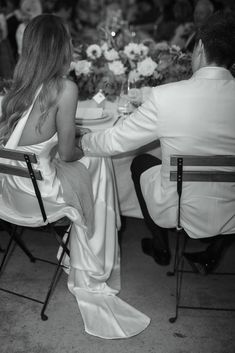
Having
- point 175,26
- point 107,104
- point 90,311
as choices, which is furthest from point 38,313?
point 175,26

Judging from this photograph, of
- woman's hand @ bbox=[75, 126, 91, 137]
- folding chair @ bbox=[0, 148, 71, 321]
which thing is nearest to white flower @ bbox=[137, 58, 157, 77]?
woman's hand @ bbox=[75, 126, 91, 137]

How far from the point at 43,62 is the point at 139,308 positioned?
137cm

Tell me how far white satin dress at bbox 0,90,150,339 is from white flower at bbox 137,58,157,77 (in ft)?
2.79

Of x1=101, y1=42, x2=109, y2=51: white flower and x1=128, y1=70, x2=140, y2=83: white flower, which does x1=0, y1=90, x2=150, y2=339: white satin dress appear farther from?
x1=101, y1=42, x2=109, y2=51: white flower

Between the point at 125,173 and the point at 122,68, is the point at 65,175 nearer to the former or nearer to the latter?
the point at 125,173

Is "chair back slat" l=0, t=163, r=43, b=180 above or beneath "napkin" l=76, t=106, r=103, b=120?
above

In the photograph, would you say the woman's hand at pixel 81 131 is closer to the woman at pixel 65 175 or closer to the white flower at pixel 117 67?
the woman at pixel 65 175

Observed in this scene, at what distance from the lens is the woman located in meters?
1.87

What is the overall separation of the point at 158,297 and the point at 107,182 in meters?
0.71

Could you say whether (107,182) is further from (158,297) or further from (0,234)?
(0,234)

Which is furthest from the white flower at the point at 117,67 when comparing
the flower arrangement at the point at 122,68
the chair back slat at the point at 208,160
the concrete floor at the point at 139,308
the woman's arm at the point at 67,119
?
the chair back slat at the point at 208,160

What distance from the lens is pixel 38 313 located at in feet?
6.94

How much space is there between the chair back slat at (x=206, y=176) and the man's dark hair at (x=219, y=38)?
1.62 feet

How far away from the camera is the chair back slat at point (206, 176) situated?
1740 mm
